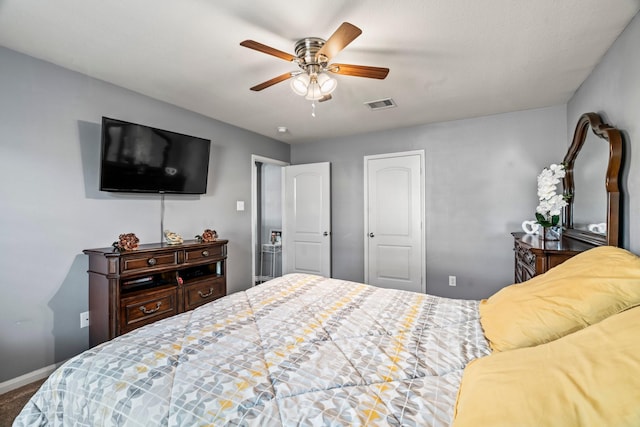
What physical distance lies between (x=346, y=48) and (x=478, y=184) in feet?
8.09

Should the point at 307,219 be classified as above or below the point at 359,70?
below

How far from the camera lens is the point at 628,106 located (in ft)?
5.77

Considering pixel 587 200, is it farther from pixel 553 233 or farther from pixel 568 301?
pixel 568 301

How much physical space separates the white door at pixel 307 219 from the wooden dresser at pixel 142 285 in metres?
1.84

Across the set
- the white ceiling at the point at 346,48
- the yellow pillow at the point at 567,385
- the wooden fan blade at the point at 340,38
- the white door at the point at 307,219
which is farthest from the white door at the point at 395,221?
the yellow pillow at the point at 567,385

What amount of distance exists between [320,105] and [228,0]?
165 cm

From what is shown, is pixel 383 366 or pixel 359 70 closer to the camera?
pixel 383 366

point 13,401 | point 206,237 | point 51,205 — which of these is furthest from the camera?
point 206,237

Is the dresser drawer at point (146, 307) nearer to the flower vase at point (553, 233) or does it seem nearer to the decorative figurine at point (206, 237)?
the decorative figurine at point (206, 237)

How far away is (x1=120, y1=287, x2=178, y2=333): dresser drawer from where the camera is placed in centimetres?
229

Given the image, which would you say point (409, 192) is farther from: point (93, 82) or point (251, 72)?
point (93, 82)

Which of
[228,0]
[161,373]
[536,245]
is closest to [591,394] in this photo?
[161,373]

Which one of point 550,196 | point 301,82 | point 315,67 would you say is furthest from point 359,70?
point 550,196

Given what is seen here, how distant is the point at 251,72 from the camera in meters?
2.35
